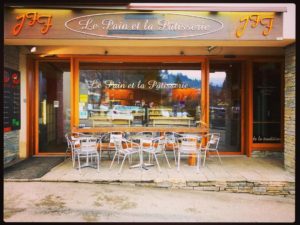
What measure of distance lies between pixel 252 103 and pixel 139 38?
169 inches

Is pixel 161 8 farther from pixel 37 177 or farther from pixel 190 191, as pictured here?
pixel 37 177

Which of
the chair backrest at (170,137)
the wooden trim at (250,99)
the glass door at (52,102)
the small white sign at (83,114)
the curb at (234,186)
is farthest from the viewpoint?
the glass door at (52,102)

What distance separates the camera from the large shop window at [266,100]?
9.34 meters

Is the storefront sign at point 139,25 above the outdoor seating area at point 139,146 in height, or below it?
above

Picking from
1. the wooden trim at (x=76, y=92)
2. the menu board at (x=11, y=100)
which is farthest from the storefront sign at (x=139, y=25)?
the wooden trim at (x=76, y=92)

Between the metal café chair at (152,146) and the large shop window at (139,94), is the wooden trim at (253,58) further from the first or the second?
the metal café chair at (152,146)

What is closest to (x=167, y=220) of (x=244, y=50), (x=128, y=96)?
(x=128, y=96)

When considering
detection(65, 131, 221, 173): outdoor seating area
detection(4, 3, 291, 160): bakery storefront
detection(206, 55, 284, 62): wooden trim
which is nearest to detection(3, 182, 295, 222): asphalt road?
detection(65, 131, 221, 173): outdoor seating area

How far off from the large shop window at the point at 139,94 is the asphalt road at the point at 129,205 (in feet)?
10.8

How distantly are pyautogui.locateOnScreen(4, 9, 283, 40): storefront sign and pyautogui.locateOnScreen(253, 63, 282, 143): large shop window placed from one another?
106 inches

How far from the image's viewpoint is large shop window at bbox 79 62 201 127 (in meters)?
9.32

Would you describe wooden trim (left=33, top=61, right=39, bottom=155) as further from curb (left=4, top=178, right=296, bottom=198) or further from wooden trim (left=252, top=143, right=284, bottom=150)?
wooden trim (left=252, top=143, right=284, bottom=150)

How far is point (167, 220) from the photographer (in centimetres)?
477

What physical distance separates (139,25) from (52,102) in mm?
4241
